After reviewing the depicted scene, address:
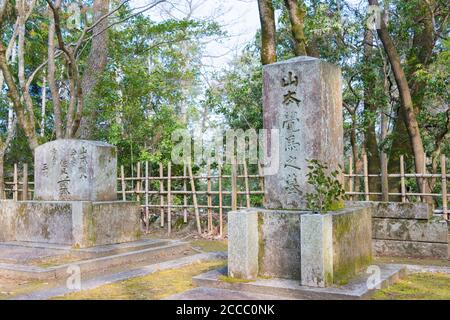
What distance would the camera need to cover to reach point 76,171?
6559mm

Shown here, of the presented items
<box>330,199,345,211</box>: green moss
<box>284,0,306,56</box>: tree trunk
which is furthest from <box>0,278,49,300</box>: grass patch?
<box>284,0,306,56</box>: tree trunk

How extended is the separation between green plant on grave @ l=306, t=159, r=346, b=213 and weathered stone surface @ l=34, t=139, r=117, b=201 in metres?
3.64

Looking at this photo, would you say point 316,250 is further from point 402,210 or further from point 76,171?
point 76,171

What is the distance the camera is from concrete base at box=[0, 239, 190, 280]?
520cm

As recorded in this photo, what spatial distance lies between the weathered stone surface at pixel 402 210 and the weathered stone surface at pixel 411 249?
0.42 metres

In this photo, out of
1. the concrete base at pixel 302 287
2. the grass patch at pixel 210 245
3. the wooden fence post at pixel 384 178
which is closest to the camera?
the concrete base at pixel 302 287

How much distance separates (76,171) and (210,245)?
9.86 ft

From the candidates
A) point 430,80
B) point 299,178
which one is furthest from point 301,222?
point 430,80

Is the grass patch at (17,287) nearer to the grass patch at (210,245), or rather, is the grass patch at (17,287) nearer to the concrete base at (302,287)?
the concrete base at (302,287)

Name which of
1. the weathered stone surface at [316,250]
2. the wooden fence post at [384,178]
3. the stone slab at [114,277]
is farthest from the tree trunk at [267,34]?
the weathered stone surface at [316,250]

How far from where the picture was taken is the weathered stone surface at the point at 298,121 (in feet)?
14.1

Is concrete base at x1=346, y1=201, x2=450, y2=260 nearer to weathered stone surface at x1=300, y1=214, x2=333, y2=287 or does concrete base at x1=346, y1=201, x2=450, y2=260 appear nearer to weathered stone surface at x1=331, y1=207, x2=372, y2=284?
weathered stone surface at x1=331, y1=207, x2=372, y2=284

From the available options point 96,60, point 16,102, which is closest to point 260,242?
point 16,102

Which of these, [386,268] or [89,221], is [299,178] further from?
[89,221]
